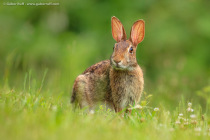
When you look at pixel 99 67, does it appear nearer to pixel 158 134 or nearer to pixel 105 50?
pixel 158 134

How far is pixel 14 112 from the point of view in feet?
14.0

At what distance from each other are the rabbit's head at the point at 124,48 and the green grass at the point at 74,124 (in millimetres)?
695

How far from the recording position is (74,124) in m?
4.18

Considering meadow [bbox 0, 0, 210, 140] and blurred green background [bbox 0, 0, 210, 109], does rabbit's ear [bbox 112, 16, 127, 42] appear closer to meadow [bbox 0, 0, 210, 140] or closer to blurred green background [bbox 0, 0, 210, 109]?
meadow [bbox 0, 0, 210, 140]

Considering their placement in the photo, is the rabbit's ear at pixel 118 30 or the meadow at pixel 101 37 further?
the meadow at pixel 101 37

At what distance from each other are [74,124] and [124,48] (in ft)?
6.80

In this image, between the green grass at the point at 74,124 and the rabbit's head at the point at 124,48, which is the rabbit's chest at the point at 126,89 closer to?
the rabbit's head at the point at 124,48

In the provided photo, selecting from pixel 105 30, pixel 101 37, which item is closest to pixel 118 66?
pixel 101 37

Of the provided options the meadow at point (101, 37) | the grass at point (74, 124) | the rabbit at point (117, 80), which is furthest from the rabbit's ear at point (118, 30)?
the meadow at point (101, 37)

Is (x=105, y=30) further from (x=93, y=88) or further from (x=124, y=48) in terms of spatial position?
(x=124, y=48)

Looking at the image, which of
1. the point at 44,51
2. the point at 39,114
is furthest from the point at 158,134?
the point at 44,51

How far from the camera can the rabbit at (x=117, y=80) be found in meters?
6.00

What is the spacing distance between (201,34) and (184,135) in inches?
296

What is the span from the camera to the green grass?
12.1 ft
